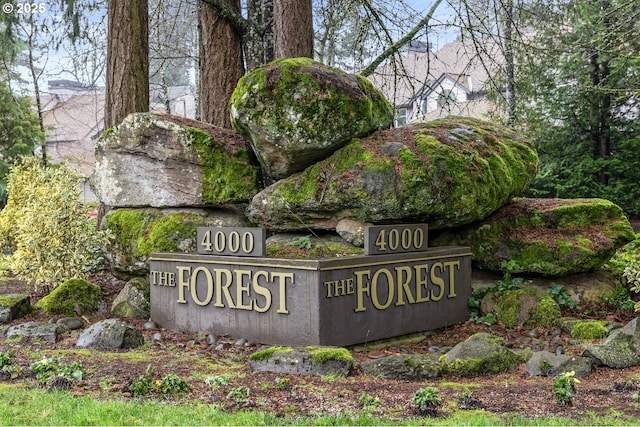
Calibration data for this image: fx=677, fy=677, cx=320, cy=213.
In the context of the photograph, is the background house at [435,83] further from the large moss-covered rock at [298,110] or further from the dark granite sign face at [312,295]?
the dark granite sign face at [312,295]

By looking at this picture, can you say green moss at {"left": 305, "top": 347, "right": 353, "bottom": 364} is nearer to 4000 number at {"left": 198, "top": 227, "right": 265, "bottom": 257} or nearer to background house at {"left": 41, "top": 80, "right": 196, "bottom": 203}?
4000 number at {"left": 198, "top": 227, "right": 265, "bottom": 257}

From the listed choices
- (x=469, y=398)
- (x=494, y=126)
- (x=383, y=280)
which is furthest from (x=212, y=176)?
(x=469, y=398)

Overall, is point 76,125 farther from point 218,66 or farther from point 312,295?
point 312,295

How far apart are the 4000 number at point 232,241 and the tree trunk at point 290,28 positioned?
3.36 meters

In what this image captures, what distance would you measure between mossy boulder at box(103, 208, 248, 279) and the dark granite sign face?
0.52 m

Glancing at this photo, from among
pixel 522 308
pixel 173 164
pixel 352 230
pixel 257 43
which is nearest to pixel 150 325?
pixel 173 164

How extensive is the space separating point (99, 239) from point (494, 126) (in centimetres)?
572

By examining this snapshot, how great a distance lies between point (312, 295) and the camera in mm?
6707

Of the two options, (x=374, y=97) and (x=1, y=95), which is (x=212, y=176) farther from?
(x=1, y=95)

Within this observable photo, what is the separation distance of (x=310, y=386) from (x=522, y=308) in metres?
4.08

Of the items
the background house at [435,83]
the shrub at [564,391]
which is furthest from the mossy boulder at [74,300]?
the shrub at [564,391]

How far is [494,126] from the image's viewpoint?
9773mm

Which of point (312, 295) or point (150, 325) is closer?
point (312, 295)

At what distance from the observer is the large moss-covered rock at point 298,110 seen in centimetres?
746
